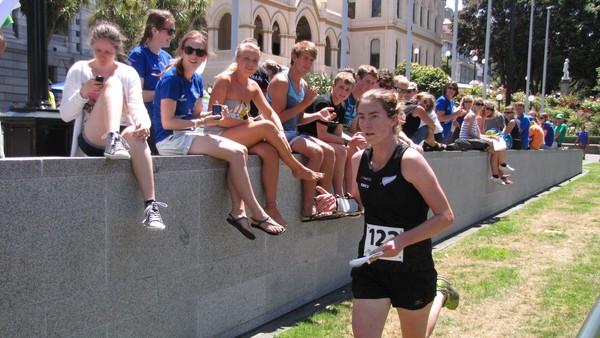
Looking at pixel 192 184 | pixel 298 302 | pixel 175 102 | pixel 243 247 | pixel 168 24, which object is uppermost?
pixel 168 24

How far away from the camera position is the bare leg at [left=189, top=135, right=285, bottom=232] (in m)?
4.64

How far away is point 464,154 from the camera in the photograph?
10.3m

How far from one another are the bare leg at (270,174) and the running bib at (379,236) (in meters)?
1.62

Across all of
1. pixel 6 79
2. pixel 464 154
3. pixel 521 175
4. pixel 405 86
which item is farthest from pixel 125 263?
pixel 6 79

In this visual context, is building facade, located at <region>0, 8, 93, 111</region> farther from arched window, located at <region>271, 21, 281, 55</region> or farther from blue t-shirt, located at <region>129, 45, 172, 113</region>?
blue t-shirt, located at <region>129, 45, 172, 113</region>

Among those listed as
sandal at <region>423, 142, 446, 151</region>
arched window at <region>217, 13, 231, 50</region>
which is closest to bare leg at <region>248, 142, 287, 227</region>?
sandal at <region>423, 142, 446, 151</region>

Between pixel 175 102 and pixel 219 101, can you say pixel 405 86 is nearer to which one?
pixel 219 101

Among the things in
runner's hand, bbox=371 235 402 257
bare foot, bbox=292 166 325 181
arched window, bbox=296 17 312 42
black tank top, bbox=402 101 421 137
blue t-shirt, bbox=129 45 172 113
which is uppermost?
arched window, bbox=296 17 312 42

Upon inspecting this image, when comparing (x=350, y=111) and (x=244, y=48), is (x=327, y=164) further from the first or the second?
(x=244, y=48)

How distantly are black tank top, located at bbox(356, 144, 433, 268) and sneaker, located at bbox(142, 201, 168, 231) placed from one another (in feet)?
4.33

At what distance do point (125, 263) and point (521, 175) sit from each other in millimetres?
12837

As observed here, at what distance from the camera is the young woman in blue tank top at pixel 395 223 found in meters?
3.59

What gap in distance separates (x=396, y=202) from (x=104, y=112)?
200 cm

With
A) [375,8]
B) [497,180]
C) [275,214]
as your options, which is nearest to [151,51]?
[275,214]
